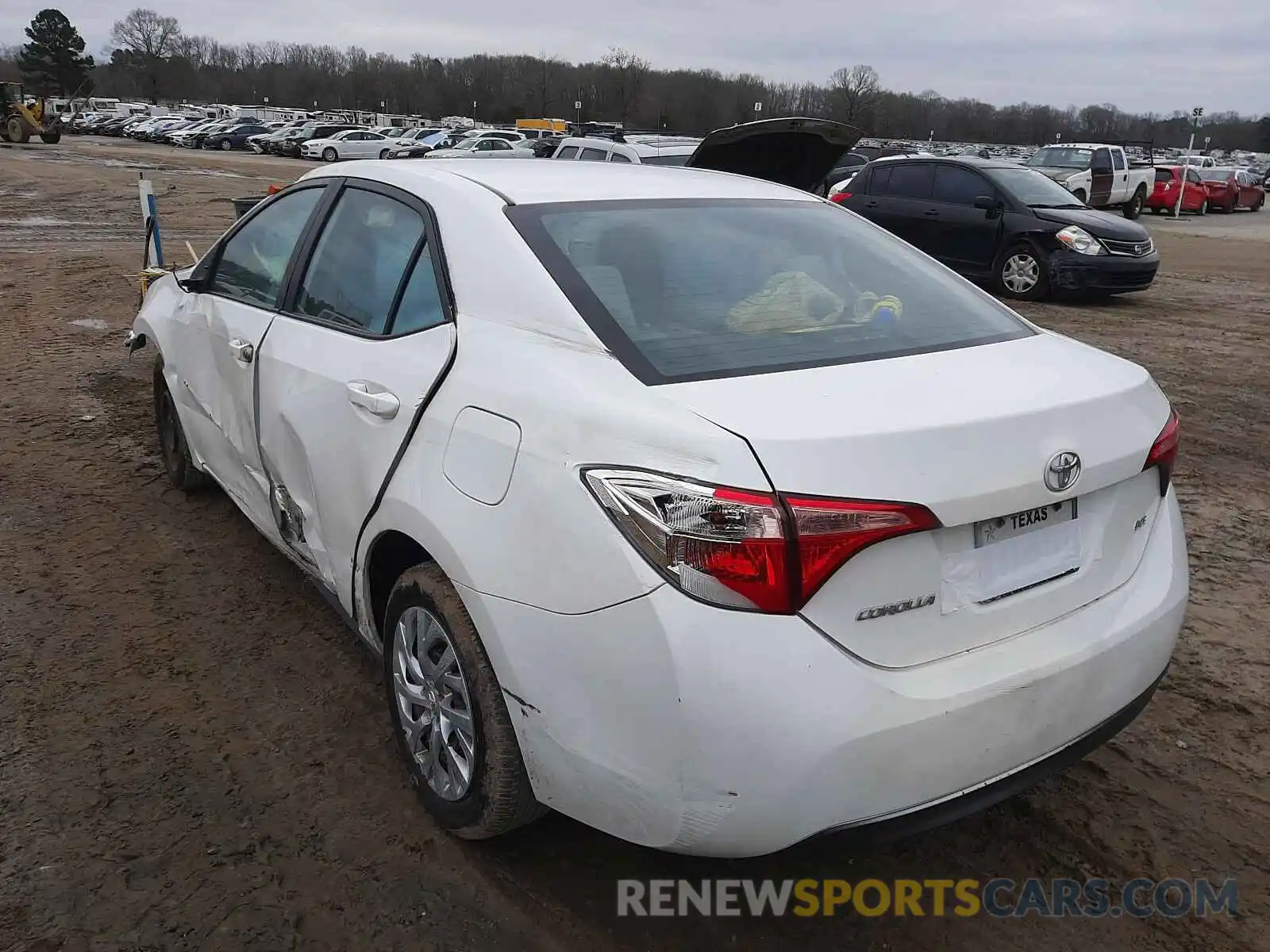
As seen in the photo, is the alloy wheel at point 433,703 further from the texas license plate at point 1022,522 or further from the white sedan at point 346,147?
the white sedan at point 346,147

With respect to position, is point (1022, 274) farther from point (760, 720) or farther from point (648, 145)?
point (760, 720)

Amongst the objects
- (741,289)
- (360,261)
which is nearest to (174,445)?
(360,261)

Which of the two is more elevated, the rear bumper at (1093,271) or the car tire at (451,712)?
the rear bumper at (1093,271)

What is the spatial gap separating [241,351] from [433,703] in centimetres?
159

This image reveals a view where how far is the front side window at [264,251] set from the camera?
11.4 ft

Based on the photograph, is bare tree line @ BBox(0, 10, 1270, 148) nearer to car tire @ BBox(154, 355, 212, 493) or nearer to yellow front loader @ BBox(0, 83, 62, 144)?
yellow front loader @ BBox(0, 83, 62, 144)

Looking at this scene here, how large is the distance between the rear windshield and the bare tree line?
98250mm

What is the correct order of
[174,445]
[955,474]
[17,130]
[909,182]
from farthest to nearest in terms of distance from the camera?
[17,130]
[909,182]
[174,445]
[955,474]

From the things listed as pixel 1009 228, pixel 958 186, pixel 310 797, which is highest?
pixel 958 186

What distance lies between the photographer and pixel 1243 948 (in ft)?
7.48

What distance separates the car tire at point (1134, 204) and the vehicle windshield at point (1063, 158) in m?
2.50

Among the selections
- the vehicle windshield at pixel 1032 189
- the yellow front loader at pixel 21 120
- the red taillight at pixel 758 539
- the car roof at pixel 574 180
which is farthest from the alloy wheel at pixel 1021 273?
the yellow front loader at pixel 21 120

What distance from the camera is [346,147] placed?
139ft

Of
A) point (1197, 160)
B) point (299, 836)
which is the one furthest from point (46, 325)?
point (1197, 160)
